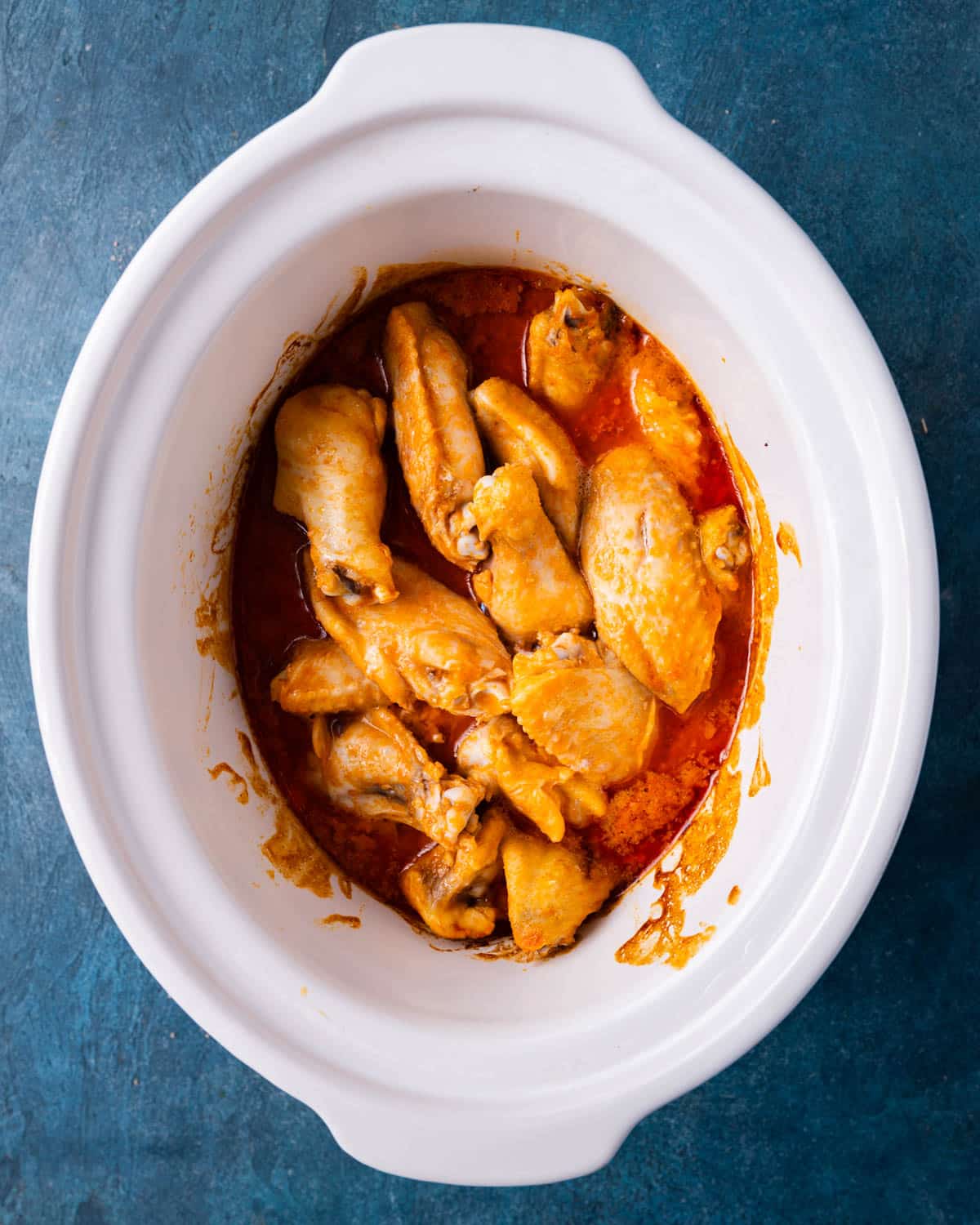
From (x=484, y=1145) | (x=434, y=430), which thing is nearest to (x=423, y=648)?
(x=434, y=430)

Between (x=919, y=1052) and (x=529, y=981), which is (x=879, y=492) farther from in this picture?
(x=919, y=1052)

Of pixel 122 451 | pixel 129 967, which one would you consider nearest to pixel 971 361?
pixel 122 451

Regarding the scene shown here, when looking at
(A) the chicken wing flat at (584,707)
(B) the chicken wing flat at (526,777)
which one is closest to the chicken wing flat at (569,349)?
(A) the chicken wing flat at (584,707)

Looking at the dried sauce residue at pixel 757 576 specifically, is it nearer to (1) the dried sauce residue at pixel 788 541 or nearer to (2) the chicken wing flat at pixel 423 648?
(1) the dried sauce residue at pixel 788 541

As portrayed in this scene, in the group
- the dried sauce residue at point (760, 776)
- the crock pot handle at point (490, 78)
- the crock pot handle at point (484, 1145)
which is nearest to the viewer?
the crock pot handle at point (490, 78)

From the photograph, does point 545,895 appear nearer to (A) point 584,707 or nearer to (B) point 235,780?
(A) point 584,707
